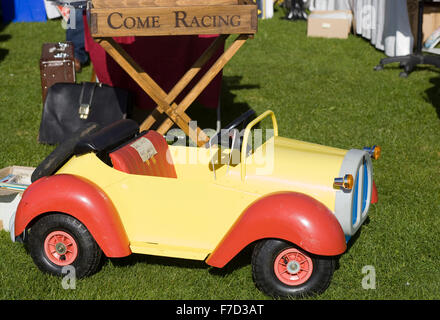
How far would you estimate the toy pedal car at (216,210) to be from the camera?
3.68m

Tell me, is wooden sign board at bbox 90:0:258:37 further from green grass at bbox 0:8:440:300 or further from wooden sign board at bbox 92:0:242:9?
green grass at bbox 0:8:440:300

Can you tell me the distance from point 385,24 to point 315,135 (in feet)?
13.2

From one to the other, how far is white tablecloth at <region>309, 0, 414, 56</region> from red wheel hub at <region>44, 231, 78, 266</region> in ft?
23.0

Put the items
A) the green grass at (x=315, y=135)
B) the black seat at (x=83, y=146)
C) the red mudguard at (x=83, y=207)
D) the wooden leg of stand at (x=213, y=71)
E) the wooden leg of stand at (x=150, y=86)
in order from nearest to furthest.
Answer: the red mudguard at (x=83, y=207) < the green grass at (x=315, y=135) < the black seat at (x=83, y=146) < the wooden leg of stand at (x=213, y=71) < the wooden leg of stand at (x=150, y=86)

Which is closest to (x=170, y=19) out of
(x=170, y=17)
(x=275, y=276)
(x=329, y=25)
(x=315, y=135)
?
(x=170, y=17)

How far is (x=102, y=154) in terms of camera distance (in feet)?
14.3

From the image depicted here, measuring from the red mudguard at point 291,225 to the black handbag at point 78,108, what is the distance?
9.43ft

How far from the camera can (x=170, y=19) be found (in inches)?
187

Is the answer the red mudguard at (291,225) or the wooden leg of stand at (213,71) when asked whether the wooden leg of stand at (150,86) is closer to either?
the wooden leg of stand at (213,71)

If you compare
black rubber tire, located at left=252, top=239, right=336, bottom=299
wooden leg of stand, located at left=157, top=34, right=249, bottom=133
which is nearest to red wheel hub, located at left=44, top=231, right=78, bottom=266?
black rubber tire, located at left=252, top=239, right=336, bottom=299

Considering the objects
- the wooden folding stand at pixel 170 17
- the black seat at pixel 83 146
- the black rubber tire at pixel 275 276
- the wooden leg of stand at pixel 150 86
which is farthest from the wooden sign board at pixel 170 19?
the black rubber tire at pixel 275 276

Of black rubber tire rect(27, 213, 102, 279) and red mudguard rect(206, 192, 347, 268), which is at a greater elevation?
red mudguard rect(206, 192, 347, 268)

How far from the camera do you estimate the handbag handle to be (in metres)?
6.32

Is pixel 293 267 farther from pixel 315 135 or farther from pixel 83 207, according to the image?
pixel 315 135
